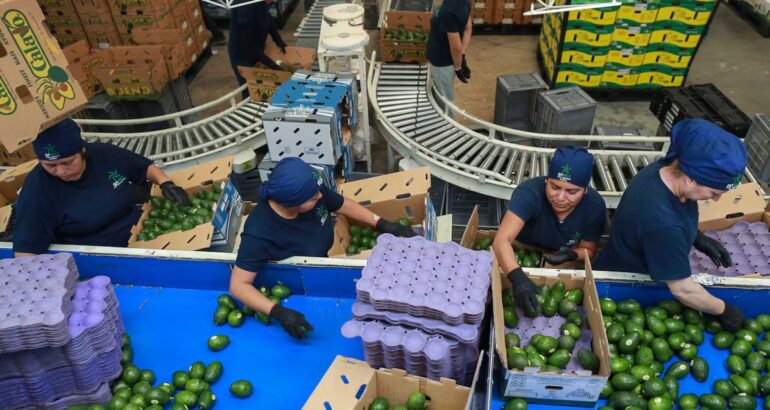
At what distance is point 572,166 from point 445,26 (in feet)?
12.9

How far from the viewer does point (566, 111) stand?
6656 mm

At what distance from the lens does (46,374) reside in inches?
106

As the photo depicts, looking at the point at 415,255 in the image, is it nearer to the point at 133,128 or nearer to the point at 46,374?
the point at 46,374

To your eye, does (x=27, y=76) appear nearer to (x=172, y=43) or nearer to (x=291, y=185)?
(x=291, y=185)

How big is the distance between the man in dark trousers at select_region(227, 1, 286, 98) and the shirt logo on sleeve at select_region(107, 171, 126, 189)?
3607mm

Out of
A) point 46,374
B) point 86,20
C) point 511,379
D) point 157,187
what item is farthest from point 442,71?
point 86,20

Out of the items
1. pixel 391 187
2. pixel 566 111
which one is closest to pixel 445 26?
pixel 566 111

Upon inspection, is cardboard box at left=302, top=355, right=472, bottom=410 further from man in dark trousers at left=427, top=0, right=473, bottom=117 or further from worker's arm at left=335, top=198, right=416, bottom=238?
man in dark trousers at left=427, top=0, right=473, bottom=117

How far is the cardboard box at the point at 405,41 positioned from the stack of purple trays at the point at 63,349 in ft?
19.8

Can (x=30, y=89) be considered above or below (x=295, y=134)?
above

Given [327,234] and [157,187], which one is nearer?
[327,234]

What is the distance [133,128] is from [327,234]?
6.03 meters

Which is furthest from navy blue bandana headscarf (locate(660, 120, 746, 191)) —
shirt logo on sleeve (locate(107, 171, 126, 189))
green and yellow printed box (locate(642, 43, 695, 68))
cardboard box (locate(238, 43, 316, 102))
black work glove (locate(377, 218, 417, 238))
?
green and yellow printed box (locate(642, 43, 695, 68))

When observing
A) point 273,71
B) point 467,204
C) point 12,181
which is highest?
point 273,71
